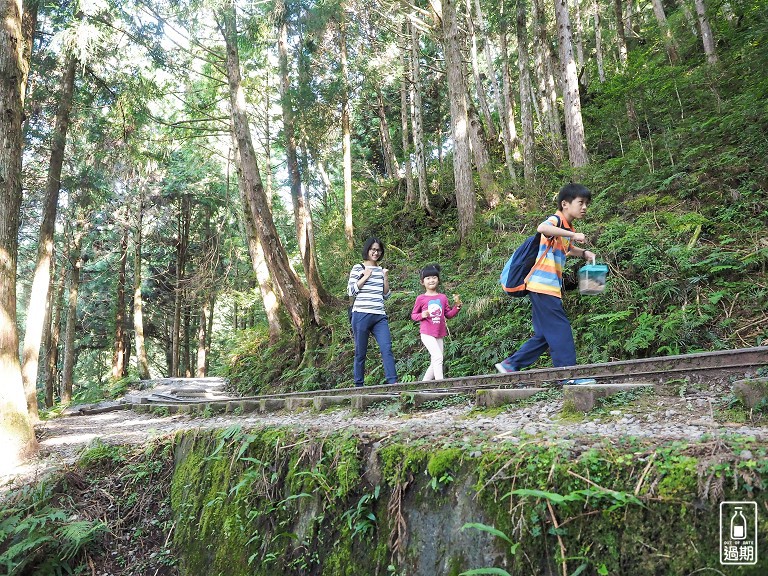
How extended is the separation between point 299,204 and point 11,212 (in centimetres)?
704

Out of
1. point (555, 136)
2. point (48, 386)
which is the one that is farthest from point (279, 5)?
point (48, 386)

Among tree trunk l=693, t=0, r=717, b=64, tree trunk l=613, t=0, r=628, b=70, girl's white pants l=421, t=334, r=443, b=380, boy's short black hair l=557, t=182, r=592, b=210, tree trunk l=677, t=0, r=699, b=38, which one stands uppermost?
tree trunk l=613, t=0, r=628, b=70

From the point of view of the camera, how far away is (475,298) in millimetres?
9023

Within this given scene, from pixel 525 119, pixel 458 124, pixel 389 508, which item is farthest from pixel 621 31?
pixel 389 508

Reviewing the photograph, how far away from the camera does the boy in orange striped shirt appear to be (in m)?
4.81

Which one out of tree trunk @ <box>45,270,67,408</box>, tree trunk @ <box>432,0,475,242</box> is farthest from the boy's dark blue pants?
tree trunk @ <box>45,270,67,408</box>

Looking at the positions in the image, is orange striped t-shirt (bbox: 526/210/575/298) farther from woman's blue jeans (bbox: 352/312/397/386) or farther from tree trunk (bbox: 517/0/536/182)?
tree trunk (bbox: 517/0/536/182)

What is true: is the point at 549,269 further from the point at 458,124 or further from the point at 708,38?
the point at 708,38

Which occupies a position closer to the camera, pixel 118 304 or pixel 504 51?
pixel 504 51

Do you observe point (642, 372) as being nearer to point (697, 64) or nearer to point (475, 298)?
point (475, 298)

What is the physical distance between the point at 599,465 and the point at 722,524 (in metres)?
0.47

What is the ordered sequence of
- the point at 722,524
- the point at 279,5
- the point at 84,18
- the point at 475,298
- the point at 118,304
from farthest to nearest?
the point at 118,304, the point at 279,5, the point at 84,18, the point at 475,298, the point at 722,524

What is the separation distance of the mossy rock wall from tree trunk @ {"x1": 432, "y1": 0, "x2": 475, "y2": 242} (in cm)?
888
